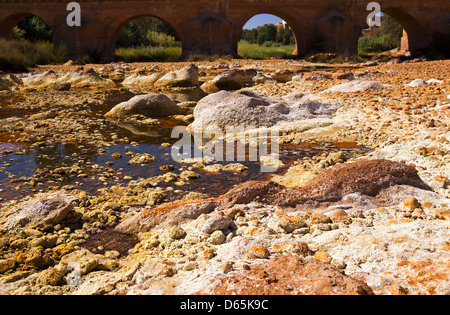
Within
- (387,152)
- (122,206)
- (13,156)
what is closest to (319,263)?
(122,206)

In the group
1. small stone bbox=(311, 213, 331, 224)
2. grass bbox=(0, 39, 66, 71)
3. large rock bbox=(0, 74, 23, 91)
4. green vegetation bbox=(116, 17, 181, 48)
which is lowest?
small stone bbox=(311, 213, 331, 224)

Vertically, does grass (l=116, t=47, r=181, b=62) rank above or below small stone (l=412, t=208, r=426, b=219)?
above

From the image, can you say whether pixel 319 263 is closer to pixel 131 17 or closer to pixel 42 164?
pixel 42 164

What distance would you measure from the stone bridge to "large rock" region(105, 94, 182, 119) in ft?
43.0

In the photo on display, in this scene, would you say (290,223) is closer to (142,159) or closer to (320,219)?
(320,219)

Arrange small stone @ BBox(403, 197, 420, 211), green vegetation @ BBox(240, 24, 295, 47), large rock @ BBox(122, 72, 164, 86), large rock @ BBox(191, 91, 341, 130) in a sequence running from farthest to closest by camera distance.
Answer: green vegetation @ BBox(240, 24, 295, 47), large rock @ BBox(122, 72, 164, 86), large rock @ BBox(191, 91, 341, 130), small stone @ BBox(403, 197, 420, 211)

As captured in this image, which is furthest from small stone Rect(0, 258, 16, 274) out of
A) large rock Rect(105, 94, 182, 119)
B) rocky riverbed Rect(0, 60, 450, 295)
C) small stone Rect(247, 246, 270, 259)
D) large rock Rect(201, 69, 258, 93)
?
large rock Rect(201, 69, 258, 93)

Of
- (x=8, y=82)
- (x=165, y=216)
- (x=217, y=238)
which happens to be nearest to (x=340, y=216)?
(x=217, y=238)

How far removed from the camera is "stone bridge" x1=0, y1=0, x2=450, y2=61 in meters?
19.5

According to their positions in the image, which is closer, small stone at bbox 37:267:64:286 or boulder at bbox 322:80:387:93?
small stone at bbox 37:267:64:286

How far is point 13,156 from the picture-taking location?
4.63 m

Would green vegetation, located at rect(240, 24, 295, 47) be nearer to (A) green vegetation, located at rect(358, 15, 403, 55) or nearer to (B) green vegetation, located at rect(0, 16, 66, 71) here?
(A) green vegetation, located at rect(358, 15, 403, 55)

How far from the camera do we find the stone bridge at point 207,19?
64.1ft

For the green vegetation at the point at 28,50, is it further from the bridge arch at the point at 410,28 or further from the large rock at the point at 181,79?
the bridge arch at the point at 410,28
